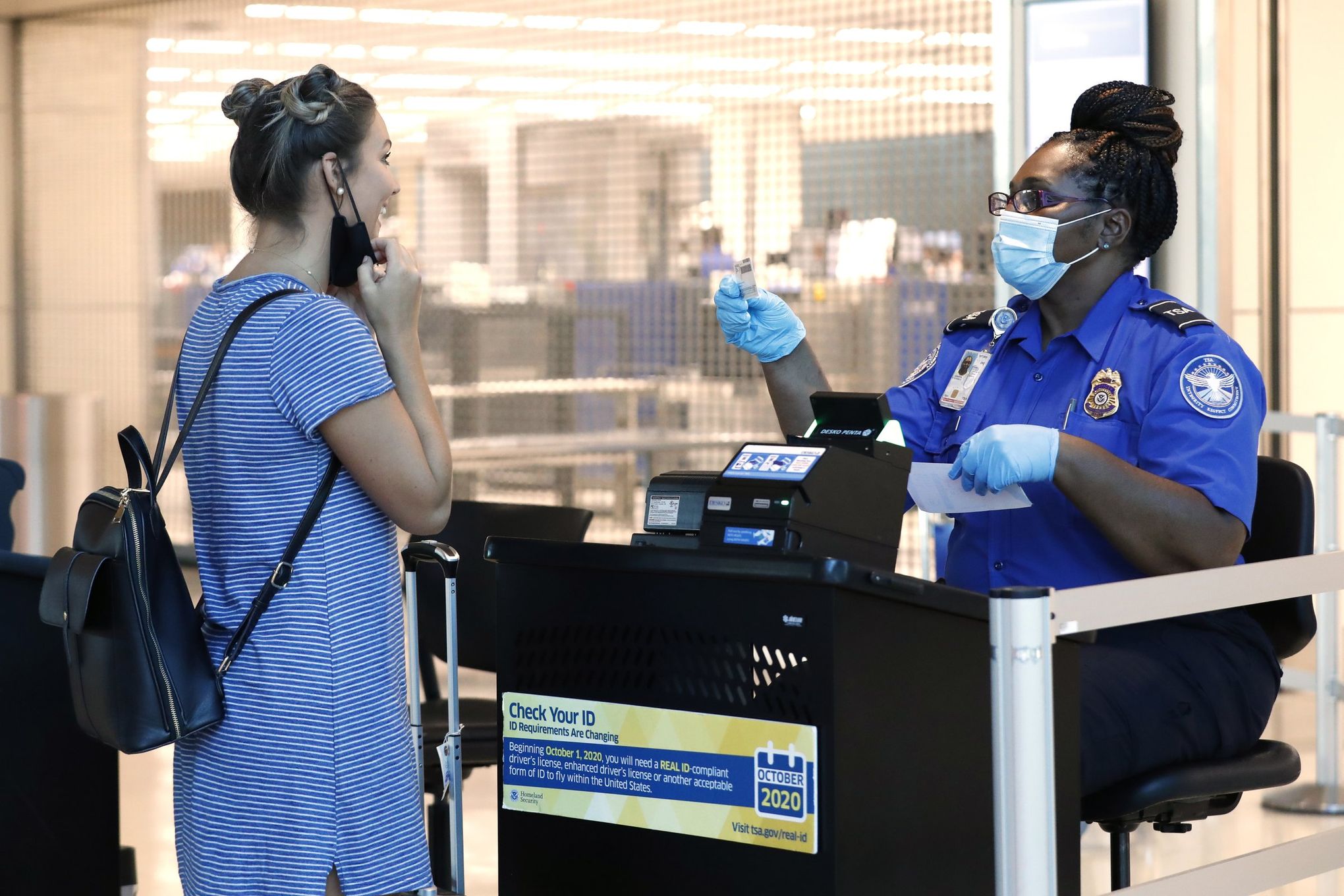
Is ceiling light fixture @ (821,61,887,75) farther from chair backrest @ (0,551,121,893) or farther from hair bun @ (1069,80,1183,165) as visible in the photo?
chair backrest @ (0,551,121,893)

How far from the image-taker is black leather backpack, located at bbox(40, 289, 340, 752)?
1630 mm

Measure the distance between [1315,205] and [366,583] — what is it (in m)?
4.22

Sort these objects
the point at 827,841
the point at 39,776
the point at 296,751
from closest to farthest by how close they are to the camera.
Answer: the point at 827,841 < the point at 296,751 < the point at 39,776

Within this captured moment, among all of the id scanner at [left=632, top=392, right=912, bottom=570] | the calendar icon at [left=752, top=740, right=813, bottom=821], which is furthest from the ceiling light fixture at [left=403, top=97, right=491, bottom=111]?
the calendar icon at [left=752, top=740, right=813, bottom=821]

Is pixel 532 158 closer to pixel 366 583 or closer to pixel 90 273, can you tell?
pixel 90 273

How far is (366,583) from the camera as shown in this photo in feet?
5.58

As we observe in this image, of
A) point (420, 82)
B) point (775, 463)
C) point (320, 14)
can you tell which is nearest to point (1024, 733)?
point (775, 463)

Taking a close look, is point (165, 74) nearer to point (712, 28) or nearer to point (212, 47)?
point (212, 47)

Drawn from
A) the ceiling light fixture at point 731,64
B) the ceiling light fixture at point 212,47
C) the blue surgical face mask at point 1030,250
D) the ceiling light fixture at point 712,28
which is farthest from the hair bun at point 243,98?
the ceiling light fixture at point 212,47

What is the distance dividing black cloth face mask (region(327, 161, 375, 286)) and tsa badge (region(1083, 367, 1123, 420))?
992 millimetres

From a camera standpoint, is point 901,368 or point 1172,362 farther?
point 901,368

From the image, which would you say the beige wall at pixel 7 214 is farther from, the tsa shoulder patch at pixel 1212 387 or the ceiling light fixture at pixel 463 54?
the tsa shoulder patch at pixel 1212 387

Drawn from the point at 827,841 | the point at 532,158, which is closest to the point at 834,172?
the point at 532,158

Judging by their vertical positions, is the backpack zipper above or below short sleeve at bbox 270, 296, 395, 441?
below
